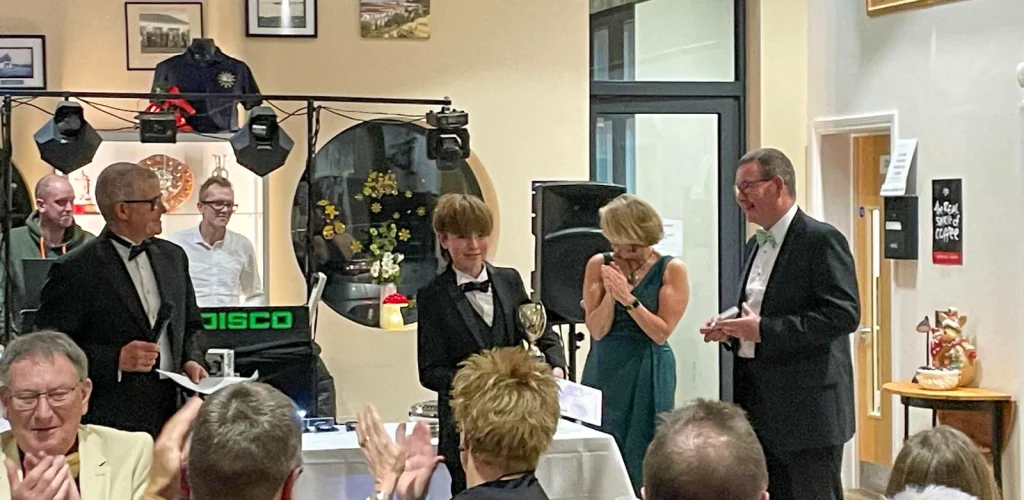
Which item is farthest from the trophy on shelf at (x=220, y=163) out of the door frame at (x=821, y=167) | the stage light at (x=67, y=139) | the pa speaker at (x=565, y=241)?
the door frame at (x=821, y=167)

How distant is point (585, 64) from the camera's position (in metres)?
7.50

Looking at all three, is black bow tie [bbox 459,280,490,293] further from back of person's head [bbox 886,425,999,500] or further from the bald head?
back of person's head [bbox 886,425,999,500]

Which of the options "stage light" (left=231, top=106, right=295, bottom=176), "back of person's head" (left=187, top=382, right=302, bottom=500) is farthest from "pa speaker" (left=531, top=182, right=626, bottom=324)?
"back of person's head" (left=187, top=382, right=302, bottom=500)

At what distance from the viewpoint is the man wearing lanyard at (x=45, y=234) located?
6.01 metres

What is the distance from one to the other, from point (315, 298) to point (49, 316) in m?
1.31

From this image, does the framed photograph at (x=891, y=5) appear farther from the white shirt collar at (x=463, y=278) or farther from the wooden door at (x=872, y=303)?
the white shirt collar at (x=463, y=278)

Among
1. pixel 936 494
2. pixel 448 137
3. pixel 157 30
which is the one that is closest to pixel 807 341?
pixel 936 494

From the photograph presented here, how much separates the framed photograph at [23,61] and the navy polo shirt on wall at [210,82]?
139 cm

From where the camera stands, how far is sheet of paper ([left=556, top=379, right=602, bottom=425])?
12.8ft

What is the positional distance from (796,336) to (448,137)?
2.91 m

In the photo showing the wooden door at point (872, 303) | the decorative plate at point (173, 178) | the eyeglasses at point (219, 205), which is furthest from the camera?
the decorative plate at point (173, 178)

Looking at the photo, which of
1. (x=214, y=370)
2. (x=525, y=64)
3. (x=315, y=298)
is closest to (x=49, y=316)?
(x=214, y=370)

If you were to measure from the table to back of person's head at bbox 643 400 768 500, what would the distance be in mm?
1994

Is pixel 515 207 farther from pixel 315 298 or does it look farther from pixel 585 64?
pixel 315 298
